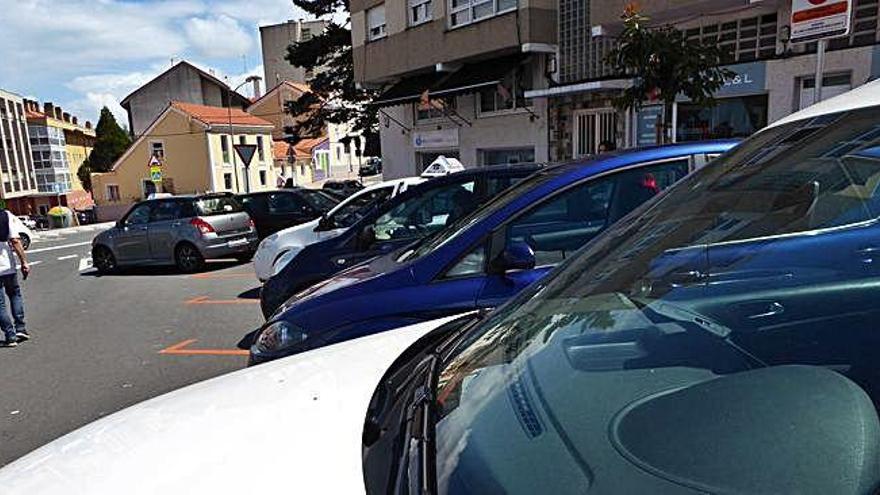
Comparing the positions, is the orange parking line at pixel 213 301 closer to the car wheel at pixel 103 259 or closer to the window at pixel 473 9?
the car wheel at pixel 103 259

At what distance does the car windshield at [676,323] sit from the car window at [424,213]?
3.63 meters

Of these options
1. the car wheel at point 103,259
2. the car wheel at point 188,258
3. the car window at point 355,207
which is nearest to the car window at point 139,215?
the car wheel at point 103,259

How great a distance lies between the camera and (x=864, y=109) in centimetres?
134

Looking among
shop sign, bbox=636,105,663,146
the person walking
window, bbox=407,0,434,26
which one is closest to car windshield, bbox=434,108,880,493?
the person walking

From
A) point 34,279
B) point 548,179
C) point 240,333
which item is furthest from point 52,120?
point 548,179

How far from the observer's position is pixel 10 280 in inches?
269

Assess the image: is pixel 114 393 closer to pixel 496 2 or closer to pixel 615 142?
pixel 615 142

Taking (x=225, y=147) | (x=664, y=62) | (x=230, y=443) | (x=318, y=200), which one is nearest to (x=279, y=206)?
(x=318, y=200)

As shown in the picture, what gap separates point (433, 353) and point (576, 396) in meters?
0.62

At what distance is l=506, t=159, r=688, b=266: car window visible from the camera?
11.0ft

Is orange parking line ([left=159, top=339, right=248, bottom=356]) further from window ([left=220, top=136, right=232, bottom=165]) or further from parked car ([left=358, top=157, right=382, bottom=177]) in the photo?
parked car ([left=358, top=157, right=382, bottom=177])

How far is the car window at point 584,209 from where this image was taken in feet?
11.0

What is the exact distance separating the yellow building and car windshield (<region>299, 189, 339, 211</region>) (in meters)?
28.6

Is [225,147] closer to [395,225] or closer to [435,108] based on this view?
[435,108]
